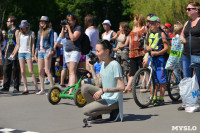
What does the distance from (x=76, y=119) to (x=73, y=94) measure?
4.68 ft

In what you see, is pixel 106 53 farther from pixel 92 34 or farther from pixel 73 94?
pixel 92 34

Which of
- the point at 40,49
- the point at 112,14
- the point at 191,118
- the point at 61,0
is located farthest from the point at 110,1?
the point at 191,118

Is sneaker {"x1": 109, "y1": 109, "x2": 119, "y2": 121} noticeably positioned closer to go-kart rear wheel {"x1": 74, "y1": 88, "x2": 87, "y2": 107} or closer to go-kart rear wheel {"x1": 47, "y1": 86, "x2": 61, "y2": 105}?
go-kart rear wheel {"x1": 74, "y1": 88, "x2": 87, "y2": 107}

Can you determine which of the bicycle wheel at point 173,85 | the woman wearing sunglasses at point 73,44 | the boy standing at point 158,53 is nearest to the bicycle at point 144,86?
the boy standing at point 158,53

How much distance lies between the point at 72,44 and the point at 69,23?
1.56 ft

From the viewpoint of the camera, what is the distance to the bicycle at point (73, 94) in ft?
27.7

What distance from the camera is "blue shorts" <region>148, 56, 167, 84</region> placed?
863cm

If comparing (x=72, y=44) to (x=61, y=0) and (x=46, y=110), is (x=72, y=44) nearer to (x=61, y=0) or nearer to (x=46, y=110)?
(x=46, y=110)

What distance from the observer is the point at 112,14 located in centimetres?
6050

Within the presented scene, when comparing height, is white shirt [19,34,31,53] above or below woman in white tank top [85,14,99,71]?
below

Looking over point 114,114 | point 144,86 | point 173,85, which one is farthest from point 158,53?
point 114,114

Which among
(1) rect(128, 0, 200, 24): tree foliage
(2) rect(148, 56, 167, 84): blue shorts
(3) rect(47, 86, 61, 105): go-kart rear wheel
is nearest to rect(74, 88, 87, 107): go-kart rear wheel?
(3) rect(47, 86, 61, 105): go-kart rear wheel

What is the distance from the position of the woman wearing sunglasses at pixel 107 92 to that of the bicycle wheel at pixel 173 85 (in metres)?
2.58

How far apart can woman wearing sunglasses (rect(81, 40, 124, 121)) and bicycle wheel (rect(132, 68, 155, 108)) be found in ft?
4.29
